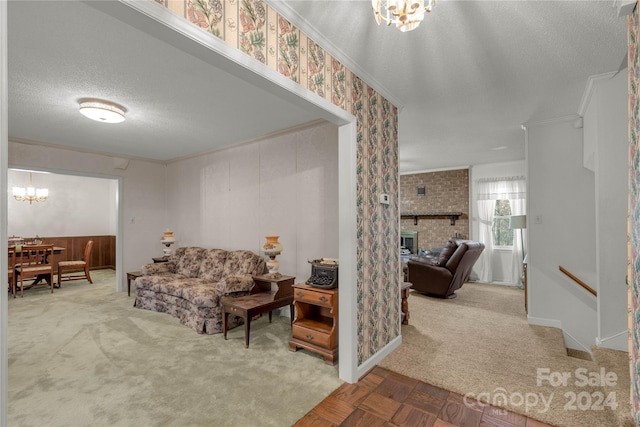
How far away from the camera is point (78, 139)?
15.1ft

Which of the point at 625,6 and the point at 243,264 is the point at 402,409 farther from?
the point at 625,6

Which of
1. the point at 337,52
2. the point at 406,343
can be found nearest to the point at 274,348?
the point at 406,343

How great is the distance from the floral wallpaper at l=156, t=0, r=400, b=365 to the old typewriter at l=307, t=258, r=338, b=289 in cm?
31

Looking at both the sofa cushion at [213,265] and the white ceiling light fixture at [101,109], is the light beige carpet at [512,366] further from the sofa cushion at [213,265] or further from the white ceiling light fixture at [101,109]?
the white ceiling light fixture at [101,109]

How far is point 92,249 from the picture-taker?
25.8 feet

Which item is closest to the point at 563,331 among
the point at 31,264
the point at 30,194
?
the point at 31,264

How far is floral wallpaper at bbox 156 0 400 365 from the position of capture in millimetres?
1512

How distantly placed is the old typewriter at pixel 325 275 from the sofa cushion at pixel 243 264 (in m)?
1.39

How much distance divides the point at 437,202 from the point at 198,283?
18.8ft

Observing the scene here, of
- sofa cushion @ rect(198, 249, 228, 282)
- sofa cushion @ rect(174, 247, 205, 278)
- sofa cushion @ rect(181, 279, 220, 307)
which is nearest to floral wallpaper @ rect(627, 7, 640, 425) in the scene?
sofa cushion @ rect(181, 279, 220, 307)

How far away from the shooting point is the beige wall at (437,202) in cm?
687

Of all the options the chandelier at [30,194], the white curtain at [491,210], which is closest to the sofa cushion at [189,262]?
the chandelier at [30,194]

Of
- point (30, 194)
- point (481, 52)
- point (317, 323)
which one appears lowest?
point (317, 323)

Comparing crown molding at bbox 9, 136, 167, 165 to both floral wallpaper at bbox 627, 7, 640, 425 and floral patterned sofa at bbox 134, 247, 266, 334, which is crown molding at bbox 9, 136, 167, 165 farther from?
floral wallpaper at bbox 627, 7, 640, 425
